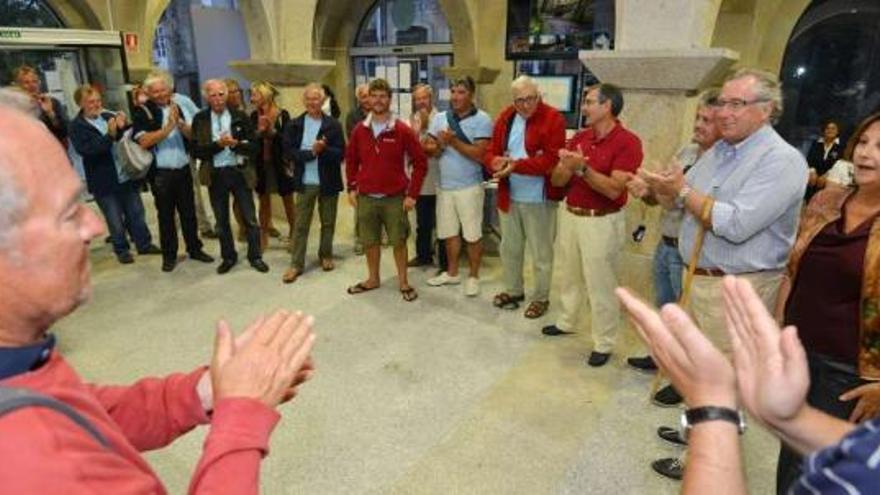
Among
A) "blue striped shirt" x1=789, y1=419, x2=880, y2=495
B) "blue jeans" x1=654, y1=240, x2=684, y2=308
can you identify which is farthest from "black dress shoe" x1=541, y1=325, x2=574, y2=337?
"blue striped shirt" x1=789, y1=419, x2=880, y2=495

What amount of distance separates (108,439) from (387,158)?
125 inches

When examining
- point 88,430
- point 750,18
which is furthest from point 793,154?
point 750,18

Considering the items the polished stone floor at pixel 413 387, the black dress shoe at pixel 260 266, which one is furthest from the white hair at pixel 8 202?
the black dress shoe at pixel 260 266

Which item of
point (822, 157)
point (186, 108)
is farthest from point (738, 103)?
point (186, 108)

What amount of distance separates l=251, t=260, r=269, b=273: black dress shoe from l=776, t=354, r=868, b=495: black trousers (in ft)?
12.3

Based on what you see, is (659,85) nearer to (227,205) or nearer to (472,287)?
(472,287)

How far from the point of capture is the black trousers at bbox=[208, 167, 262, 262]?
14.1ft

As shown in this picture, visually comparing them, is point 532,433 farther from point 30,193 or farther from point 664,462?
point 30,193

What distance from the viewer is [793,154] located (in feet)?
6.54

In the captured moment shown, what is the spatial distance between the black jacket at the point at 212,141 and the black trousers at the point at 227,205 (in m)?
0.07

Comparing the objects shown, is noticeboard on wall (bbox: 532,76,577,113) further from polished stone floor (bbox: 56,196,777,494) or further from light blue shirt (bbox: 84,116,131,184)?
light blue shirt (bbox: 84,116,131,184)

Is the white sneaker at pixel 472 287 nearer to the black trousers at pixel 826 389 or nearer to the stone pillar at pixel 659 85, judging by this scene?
the stone pillar at pixel 659 85

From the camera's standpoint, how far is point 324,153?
416cm

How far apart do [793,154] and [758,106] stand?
0.71ft
